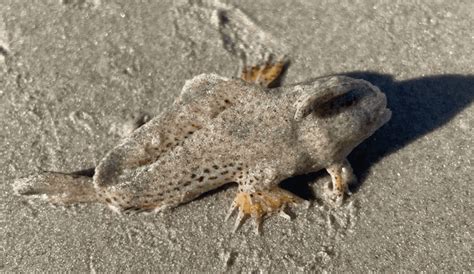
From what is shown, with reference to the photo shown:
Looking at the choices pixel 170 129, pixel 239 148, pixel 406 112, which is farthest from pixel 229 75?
pixel 406 112

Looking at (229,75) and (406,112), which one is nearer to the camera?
(406,112)

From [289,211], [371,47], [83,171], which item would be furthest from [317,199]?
[83,171]

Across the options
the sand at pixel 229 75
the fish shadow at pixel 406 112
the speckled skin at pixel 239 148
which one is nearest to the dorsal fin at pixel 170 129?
the speckled skin at pixel 239 148

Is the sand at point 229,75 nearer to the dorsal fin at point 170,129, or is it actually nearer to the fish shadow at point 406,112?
the fish shadow at point 406,112

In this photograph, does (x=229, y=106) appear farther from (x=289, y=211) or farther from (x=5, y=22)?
(x=5, y=22)

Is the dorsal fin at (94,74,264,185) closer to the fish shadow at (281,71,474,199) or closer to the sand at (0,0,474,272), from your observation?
the sand at (0,0,474,272)

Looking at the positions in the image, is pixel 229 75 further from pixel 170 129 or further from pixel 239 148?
pixel 239 148
